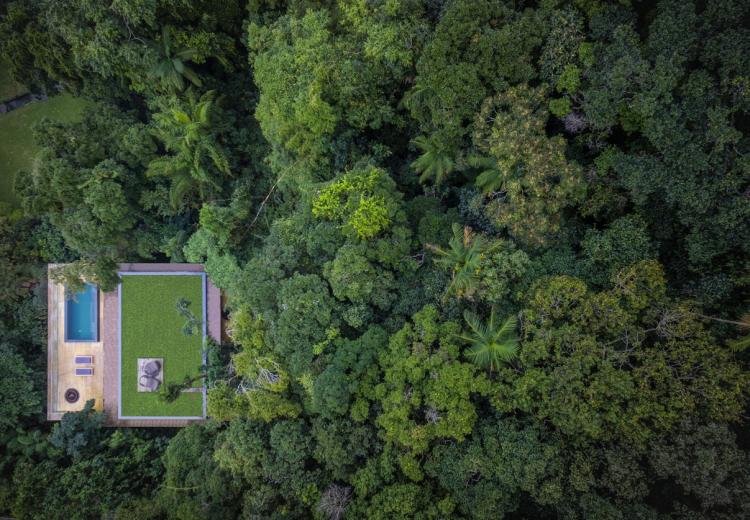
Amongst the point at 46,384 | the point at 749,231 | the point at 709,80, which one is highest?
the point at 709,80

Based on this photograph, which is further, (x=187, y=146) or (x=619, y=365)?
(x=187, y=146)

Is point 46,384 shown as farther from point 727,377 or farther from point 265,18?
point 727,377

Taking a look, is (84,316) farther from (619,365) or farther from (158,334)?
(619,365)

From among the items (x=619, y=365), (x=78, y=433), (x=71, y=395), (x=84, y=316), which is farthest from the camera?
(x=84, y=316)

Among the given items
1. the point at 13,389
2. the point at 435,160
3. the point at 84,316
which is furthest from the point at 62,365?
the point at 435,160

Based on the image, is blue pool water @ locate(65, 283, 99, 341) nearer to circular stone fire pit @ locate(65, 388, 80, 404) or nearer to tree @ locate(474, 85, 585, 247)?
circular stone fire pit @ locate(65, 388, 80, 404)

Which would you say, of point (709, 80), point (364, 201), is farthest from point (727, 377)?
point (364, 201)

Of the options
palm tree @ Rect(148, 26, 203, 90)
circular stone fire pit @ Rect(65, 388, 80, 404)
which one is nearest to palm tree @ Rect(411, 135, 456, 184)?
palm tree @ Rect(148, 26, 203, 90)
